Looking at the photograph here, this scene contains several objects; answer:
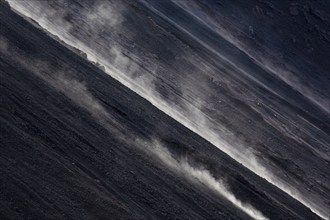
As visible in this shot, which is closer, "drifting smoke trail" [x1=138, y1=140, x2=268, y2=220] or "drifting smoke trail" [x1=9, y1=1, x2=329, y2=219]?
"drifting smoke trail" [x1=138, y1=140, x2=268, y2=220]

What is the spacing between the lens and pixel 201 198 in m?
6.81

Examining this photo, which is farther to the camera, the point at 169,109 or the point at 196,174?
the point at 169,109

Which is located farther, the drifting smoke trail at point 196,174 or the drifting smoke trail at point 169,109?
the drifting smoke trail at point 169,109

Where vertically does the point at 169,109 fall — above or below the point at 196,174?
above

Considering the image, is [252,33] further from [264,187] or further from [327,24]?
[264,187]

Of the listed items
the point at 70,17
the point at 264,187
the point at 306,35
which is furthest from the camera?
the point at 306,35

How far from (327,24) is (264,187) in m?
5.78

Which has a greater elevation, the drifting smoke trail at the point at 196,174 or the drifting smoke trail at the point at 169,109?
the drifting smoke trail at the point at 169,109

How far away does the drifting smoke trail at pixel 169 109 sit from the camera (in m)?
7.88

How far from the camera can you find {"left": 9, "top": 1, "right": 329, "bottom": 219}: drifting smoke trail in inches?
310

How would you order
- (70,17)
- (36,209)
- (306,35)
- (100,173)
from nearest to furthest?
1. (36,209)
2. (100,173)
3. (70,17)
4. (306,35)

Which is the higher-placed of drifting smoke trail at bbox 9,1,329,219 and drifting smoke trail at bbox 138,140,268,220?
drifting smoke trail at bbox 9,1,329,219

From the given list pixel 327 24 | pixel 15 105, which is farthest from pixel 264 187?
pixel 327 24

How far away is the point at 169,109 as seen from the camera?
798cm
